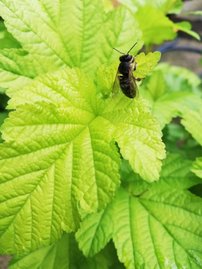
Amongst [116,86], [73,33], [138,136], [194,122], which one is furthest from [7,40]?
[194,122]

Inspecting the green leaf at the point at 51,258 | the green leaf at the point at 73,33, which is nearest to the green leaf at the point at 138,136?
the green leaf at the point at 73,33

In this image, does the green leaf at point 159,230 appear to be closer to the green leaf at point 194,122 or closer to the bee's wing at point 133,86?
the green leaf at point 194,122

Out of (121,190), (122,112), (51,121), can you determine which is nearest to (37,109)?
(51,121)

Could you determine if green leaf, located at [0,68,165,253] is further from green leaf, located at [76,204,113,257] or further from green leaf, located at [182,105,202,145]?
green leaf, located at [182,105,202,145]

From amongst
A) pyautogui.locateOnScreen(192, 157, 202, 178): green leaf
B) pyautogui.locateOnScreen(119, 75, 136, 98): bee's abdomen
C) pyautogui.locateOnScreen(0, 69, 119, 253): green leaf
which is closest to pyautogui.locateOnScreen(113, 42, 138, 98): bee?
pyautogui.locateOnScreen(119, 75, 136, 98): bee's abdomen

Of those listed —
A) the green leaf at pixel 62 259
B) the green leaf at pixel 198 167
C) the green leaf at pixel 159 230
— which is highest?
the green leaf at pixel 198 167
